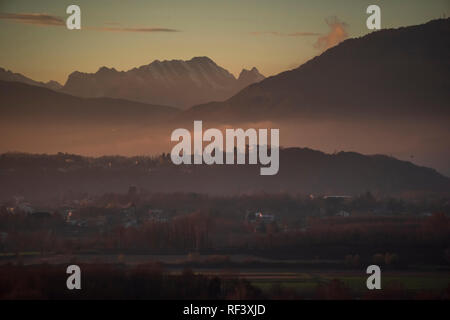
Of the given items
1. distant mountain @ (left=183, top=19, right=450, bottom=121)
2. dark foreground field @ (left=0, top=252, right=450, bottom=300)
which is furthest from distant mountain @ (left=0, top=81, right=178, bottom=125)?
dark foreground field @ (left=0, top=252, right=450, bottom=300)

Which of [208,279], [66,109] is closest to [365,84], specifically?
[66,109]

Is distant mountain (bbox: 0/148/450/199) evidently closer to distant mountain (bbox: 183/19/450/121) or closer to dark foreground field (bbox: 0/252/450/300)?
distant mountain (bbox: 183/19/450/121)

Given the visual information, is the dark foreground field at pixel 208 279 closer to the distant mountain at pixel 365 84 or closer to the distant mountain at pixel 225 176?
the distant mountain at pixel 225 176

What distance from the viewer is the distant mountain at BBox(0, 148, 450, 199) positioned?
100 meters

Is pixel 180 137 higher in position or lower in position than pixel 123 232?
higher

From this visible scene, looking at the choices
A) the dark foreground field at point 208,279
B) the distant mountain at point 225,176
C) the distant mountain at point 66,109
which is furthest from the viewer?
the distant mountain at point 66,109

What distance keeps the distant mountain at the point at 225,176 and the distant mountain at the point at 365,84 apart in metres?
25.4

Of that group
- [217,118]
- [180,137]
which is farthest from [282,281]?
[217,118]

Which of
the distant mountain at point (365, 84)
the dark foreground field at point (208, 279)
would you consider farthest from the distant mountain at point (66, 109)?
the dark foreground field at point (208, 279)

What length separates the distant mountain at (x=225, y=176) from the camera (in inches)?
3939

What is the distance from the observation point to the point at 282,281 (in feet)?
144

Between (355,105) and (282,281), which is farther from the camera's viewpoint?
(355,105)
